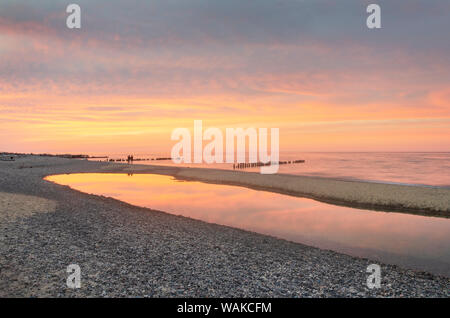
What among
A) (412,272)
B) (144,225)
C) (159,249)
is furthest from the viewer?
(144,225)

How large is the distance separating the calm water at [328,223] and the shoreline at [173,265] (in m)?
2.86

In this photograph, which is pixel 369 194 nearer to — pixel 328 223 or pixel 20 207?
pixel 328 223

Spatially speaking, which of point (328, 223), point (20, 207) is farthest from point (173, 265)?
point (328, 223)

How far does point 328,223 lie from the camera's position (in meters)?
22.1

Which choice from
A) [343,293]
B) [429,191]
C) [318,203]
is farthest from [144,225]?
[429,191]

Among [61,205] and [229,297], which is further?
[61,205]

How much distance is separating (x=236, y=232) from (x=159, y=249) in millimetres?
6009

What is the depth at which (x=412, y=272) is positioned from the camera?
12.3 meters

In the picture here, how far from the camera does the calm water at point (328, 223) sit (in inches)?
623

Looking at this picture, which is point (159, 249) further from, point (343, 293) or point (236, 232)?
point (343, 293)

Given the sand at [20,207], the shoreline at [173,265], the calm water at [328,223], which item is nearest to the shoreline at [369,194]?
the calm water at [328,223]

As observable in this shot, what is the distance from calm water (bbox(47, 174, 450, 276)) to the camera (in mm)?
15820

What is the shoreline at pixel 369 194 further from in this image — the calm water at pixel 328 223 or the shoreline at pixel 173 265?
the shoreline at pixel 173 265

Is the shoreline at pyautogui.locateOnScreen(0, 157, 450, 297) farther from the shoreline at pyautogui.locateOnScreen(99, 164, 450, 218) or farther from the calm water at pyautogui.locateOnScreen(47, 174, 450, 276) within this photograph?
the shoreline at pyautogui.locateOnScreen(99, 164, 450, 218)
